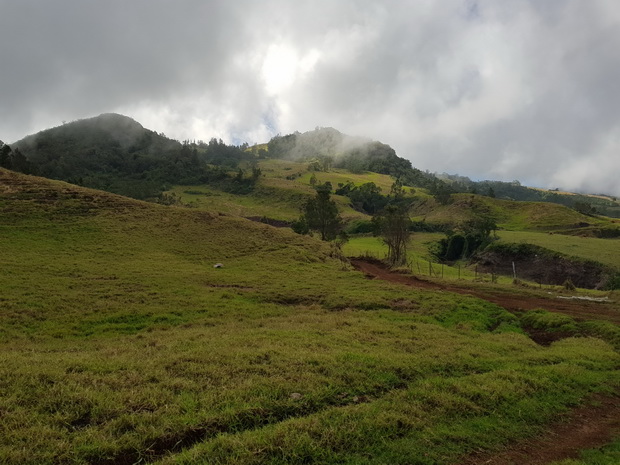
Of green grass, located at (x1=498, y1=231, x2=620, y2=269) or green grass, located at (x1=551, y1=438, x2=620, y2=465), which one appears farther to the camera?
green grass, located at (x1=498, y1=231, x2=620, y2=269)

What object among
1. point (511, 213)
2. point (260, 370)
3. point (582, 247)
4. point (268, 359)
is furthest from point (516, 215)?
point (260, 370)

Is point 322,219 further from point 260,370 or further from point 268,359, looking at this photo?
point 260,370

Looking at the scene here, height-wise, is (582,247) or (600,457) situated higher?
(582,247)

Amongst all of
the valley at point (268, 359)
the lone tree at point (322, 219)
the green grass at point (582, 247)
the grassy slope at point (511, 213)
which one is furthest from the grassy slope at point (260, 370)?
the grassy slope at point (511, 213)

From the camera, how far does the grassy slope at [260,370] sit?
677cm

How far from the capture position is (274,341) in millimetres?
13367

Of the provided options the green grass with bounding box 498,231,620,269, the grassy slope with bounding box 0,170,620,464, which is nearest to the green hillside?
the green grass with bounding box 498,231,620,269

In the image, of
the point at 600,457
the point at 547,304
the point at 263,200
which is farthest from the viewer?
the point at 263,200

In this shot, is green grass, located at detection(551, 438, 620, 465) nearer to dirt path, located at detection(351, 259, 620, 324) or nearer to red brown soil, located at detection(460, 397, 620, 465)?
red brown soil, located at detection(460, 397, 620, 465)

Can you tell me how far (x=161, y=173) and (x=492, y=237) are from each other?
150 m

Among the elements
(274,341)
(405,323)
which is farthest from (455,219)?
(274,341)

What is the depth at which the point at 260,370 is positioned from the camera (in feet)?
32.7

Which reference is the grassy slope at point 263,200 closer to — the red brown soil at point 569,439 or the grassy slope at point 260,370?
the grassy slope at point 260,370

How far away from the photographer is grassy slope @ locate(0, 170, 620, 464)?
6773 mm
